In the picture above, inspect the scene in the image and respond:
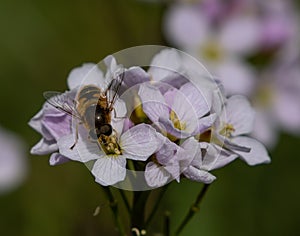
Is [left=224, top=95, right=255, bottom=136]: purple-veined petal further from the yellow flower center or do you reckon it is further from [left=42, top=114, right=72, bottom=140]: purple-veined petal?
the yellow flower center

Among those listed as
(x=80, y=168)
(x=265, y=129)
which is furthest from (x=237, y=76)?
(x=80, y=168)

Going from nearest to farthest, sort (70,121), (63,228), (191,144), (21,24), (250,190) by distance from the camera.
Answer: (191,144)
(70,121)
(63,228)
(250,190)
(21,24)

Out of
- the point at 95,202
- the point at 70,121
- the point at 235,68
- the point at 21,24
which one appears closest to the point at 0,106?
the point at 21,24

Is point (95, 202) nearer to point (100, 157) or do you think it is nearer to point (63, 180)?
point (63, 180)

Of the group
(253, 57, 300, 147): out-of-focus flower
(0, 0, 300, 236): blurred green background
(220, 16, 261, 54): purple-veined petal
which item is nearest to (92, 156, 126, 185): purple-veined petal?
(0, 0, 300, 236): blurred green background

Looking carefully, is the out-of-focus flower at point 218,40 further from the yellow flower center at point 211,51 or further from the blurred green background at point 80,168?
the blurred green background at point 80,168

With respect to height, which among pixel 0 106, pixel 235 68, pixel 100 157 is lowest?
pixel 0 106

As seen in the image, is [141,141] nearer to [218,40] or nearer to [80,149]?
[80,149]
